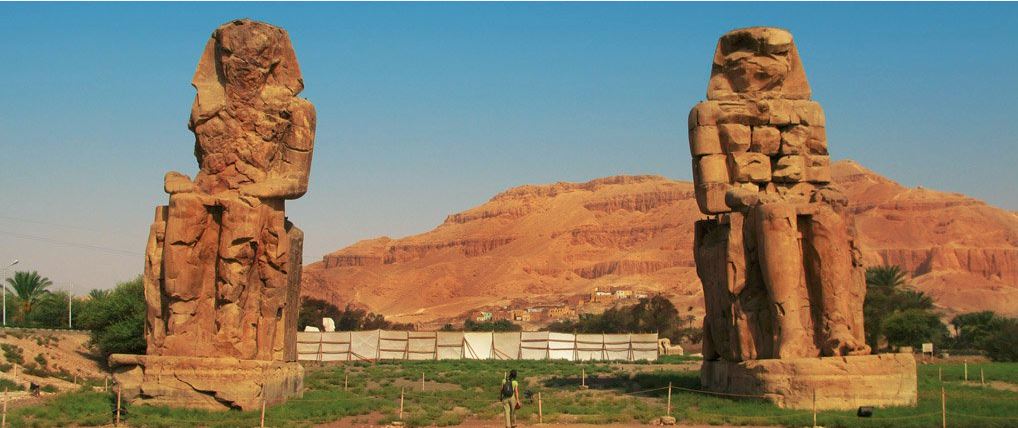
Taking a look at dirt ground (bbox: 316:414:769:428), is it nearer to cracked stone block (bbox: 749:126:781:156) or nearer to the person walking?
the person walking

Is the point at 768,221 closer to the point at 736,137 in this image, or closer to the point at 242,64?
the point at 736,137

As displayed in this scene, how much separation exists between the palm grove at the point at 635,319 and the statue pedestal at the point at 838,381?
16023mm

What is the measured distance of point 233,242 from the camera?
15195mm

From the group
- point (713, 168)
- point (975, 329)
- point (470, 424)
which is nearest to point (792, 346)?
point (713, 168)

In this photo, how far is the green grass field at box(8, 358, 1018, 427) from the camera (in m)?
13.7

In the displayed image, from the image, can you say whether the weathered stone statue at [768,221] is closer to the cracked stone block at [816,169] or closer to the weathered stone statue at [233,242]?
the cracked stone block at [816,169]

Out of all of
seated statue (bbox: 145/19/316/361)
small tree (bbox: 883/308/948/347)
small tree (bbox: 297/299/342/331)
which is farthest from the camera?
small tree (bbox: 297/299/342/331)

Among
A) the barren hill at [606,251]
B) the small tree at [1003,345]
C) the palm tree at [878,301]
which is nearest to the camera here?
the small tree at [1003,345]

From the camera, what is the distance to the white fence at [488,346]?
3253cm

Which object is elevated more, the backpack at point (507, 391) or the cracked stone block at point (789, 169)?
the cracked stone block at point (789, 169)

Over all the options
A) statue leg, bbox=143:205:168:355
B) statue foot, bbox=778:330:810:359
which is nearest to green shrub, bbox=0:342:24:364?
statue leg, bbox=143:205:168:355

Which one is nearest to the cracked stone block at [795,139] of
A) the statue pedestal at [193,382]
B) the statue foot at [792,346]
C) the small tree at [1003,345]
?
the statue foot at [792,346]

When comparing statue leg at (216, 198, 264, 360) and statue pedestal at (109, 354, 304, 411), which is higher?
statue leg at (216, 198, 264, 360)

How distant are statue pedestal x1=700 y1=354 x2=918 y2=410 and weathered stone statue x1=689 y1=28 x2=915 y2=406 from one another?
0.21 metres
